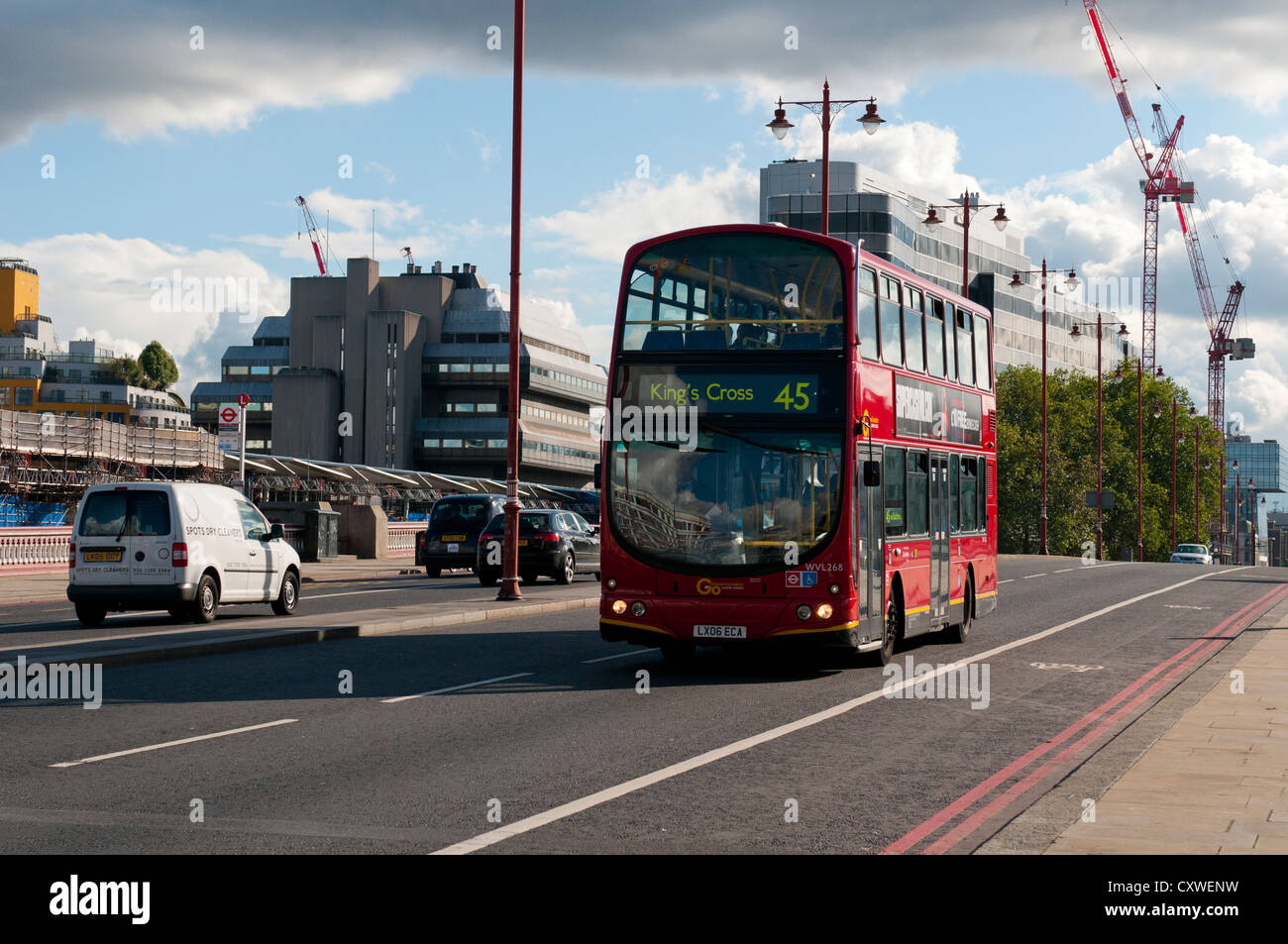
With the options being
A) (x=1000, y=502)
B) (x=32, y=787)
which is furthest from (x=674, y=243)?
(x=1000, y=502)

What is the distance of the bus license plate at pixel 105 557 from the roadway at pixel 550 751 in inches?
155

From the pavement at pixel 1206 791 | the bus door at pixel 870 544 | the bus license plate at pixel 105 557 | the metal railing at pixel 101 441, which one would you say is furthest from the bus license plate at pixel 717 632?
the metal railing at pixel 101 441

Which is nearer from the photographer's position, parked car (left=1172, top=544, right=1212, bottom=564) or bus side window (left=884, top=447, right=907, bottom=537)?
bus side window (left=884, top=447, right=907, bottom=537)

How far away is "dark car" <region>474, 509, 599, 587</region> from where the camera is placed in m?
32.9

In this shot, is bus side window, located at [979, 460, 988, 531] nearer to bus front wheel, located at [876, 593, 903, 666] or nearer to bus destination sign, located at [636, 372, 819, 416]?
bus front wheel, located at [876, 593, 903, 666]

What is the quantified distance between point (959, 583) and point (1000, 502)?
85220mm

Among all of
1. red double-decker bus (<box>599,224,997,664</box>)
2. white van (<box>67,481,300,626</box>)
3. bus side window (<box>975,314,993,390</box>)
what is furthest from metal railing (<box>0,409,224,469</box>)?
red double-decker bus (<box>599,224,997,664</box>)

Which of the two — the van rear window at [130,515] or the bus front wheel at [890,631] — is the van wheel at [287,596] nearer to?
the van rear window at [130,515]

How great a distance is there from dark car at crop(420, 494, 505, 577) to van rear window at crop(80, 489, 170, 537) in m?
15.9

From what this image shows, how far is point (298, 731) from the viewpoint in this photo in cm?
1141

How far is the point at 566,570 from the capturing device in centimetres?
3378

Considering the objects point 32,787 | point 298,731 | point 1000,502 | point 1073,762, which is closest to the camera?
point 32,787

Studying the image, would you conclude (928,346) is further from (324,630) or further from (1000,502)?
(1000,502)

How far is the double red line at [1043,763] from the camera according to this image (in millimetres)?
7938
